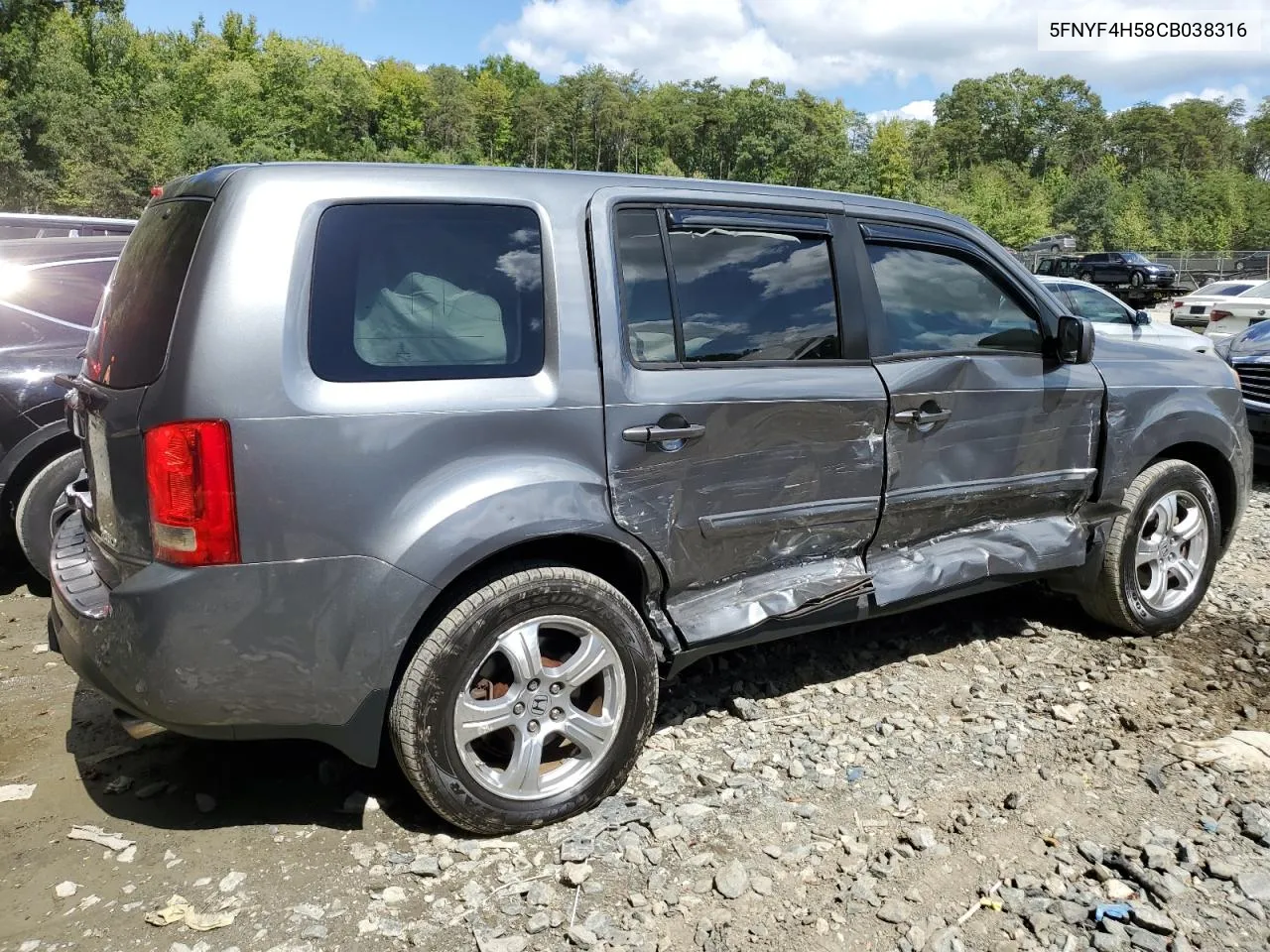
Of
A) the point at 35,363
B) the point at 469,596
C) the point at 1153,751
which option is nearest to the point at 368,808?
the point at 469,596

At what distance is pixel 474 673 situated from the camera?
109 inches

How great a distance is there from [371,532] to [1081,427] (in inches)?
120

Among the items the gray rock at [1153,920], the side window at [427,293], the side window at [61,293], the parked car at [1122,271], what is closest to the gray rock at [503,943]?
the side window at [427,293]

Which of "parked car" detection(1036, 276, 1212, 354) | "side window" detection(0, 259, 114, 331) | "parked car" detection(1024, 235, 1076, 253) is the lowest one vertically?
"parked car" detection(1036, 276, 1212, 354)

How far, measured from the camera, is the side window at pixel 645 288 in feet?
10.00

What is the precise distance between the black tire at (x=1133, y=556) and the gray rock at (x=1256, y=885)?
5.65 ft

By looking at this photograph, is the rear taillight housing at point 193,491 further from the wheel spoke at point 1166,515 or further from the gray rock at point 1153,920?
the wheel spoke at point 1166,515

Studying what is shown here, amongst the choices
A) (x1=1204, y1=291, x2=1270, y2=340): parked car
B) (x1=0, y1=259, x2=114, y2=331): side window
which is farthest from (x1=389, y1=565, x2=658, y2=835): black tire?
(x1=1204, y1=291, x2=1270, y2=340): parked car

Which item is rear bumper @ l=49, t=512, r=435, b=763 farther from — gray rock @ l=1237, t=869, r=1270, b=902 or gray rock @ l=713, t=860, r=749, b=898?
gray rock @ l=1237, t=869, r=1270, b=902

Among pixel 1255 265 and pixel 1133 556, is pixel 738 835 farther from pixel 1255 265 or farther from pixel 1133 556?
pixel 1255 265

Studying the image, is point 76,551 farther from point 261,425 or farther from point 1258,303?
point 1258,303

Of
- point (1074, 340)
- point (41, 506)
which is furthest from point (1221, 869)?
point (41, 506)

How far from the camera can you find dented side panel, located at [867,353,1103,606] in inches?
143

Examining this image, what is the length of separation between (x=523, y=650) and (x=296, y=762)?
1108mm
